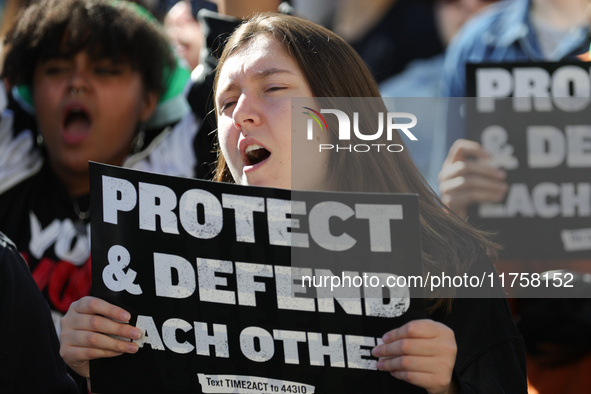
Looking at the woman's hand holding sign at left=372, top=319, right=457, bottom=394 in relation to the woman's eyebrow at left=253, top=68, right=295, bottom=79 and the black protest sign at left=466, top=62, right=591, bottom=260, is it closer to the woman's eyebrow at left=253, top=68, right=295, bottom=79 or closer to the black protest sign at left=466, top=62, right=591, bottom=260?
the woman's eyebrow at left=253, top=68, right=295, bottom=79

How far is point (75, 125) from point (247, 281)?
1579 millimetres

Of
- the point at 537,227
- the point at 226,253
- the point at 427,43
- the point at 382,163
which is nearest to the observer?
the point at 226,253

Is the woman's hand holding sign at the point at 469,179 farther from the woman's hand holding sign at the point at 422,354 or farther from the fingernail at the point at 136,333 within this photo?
the fingernail at the point at 136,333

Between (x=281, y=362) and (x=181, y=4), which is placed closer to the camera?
(x=281, y=362)

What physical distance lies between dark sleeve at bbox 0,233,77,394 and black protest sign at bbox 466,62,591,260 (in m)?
1.34

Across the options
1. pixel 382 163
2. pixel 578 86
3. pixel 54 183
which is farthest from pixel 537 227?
pixel 54 183

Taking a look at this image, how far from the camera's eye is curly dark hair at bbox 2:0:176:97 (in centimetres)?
253

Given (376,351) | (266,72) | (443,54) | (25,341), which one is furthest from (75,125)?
(443,54)

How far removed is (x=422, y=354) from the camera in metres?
1.16

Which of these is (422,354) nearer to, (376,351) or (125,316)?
(376,351)

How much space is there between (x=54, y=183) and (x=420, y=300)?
183cm

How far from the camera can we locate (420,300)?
47.1 inches

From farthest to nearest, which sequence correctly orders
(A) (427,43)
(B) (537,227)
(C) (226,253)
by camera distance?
(A) (427,43), (B) (537,227), (C) (226,253)

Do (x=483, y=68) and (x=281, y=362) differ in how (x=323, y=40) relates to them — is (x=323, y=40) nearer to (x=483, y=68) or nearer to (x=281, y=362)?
(x=281, y=362)
